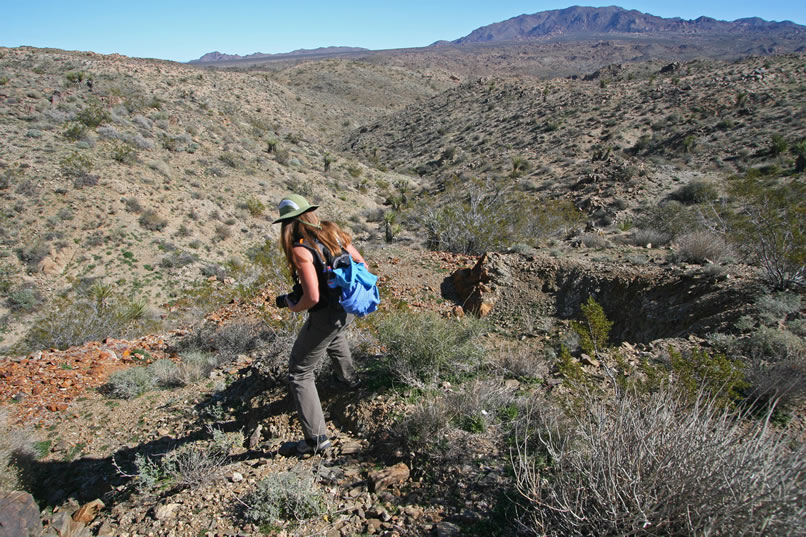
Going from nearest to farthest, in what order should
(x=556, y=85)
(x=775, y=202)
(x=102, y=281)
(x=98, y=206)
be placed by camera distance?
1. (x=775, y=202)
2. (x=102, y=281)
3. (x=98, y=206)
4. (x=556, y=85)

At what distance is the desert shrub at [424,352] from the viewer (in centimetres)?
341

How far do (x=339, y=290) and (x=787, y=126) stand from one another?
23.9m

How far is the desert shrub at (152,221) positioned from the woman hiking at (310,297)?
12.2m

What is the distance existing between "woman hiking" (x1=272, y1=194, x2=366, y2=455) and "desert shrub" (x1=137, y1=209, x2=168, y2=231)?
12.2 metres

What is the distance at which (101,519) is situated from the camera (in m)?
2.54

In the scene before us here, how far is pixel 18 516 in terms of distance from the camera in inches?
89.9

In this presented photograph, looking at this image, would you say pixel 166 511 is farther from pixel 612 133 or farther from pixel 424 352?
pixel 612 133

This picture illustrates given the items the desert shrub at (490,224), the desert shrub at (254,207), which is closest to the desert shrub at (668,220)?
the desert shrub at (490,224)

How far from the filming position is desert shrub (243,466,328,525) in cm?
224

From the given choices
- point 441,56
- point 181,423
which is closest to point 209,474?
point 181,423

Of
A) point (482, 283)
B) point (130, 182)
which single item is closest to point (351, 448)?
point (482, 283)

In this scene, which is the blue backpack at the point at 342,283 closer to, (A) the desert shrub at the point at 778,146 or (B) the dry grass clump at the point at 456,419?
(B) the dry grass clump at the point at 456,419

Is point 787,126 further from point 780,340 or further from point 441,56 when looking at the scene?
point 441,56

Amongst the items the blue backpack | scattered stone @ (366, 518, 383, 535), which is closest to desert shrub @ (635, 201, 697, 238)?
the blue backpack
